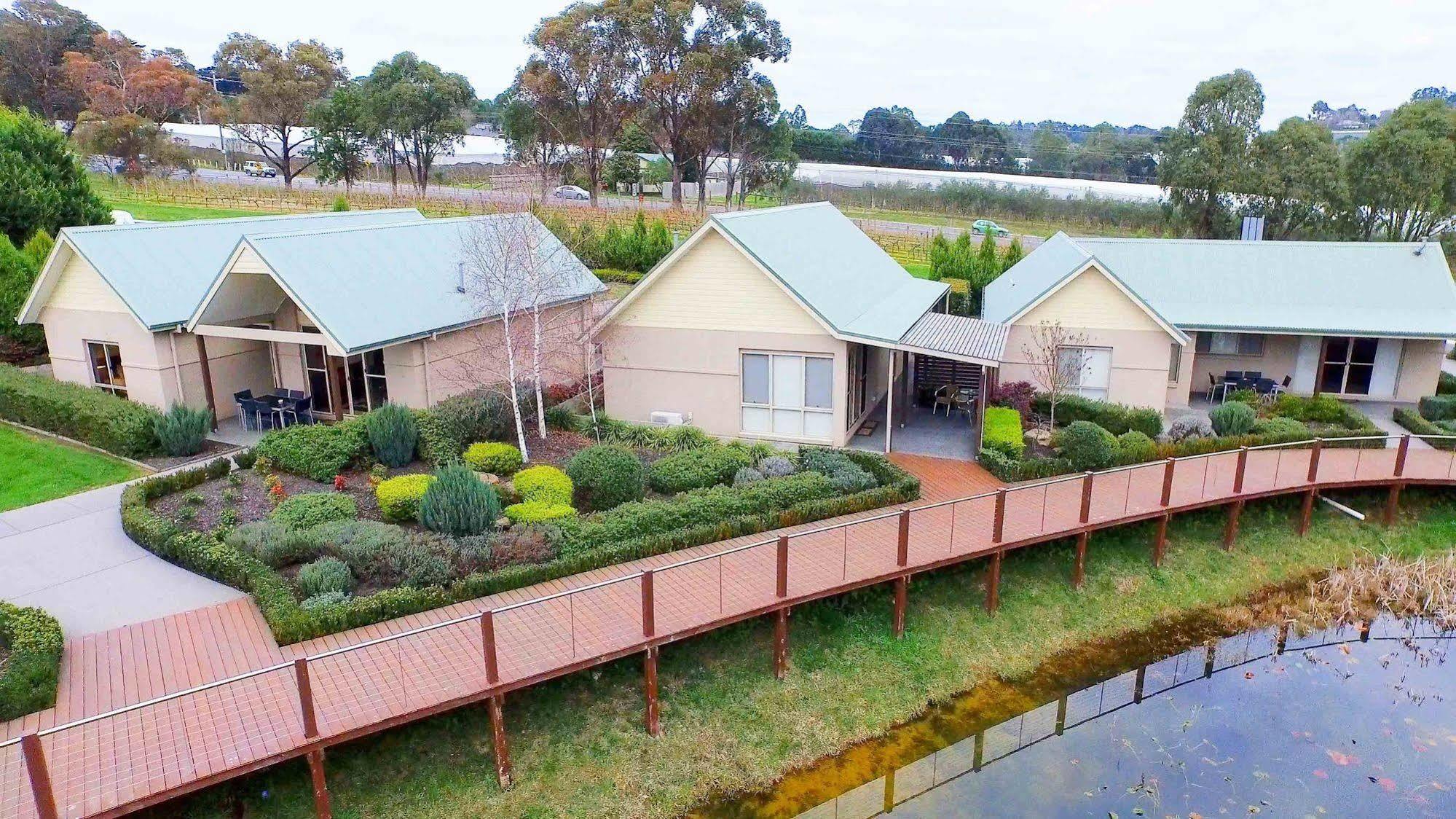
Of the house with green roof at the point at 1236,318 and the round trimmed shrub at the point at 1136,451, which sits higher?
the house with green roof at the point at 1236,318

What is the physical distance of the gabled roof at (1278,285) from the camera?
23.3 metres

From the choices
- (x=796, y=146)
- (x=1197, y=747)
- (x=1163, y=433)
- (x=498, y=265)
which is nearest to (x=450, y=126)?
(x=796, y=146)

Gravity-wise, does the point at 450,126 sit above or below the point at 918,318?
above

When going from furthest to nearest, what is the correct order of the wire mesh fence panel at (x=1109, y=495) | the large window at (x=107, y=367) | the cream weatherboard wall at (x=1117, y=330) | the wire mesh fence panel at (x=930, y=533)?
1. the large window at (x=107, y=367)
2. the cream weatherboard wall at (x=1117, y=330)
3. the wire mesh fence panel at (x=1109, y=495)
4. the wire mesh fence panel at (x=930, y=533)

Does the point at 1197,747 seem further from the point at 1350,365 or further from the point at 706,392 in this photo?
the point at 1350,365

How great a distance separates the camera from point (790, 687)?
12859mm

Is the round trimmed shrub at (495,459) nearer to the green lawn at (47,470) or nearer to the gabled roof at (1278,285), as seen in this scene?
the green lawn at (47,470)

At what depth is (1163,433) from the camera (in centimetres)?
2089

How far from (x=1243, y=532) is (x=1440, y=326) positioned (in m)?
10.1

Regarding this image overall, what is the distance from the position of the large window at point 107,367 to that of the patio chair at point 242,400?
105 inches

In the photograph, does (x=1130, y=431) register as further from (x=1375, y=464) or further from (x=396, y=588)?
(x=396, y=588)

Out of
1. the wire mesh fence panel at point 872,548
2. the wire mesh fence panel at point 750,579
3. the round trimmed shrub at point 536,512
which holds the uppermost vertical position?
the round trimmed shrub at point 536,512

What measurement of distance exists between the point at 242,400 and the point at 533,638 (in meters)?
13.4

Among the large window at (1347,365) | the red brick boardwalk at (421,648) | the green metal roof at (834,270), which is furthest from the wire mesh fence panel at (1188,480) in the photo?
the large window at (1347,365)
